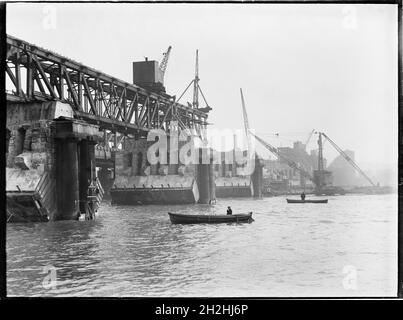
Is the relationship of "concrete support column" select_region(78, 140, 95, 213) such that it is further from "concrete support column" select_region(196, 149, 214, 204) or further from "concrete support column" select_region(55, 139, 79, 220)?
"concrete support column" select_region(196, 149, 214, 204)

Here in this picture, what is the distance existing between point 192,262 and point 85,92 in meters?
29.6

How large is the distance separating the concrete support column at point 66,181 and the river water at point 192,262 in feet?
3.32

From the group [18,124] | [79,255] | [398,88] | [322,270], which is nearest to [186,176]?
[18,124]

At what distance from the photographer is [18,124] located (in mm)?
36656

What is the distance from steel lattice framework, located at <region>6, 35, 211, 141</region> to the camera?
37.9 m

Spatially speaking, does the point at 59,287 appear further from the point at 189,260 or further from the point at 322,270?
the point at 322,270

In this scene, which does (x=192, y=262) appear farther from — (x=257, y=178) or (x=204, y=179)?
(x=257, y=178)

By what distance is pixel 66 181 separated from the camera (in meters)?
37.2

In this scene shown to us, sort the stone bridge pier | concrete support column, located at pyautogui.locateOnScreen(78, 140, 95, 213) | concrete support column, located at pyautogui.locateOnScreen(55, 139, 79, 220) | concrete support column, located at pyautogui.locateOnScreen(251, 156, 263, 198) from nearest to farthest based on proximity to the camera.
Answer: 1. the stone bridge pier
2. concrete support column, located at pyautogui.locateOnScreen(55, 139, 79, 220)
3. concrete support column, located at pyautogui.locateOnScreen(78, 140, 95, 213)
4. concrete support column, located at pyautogui.locateOnScreen(251, 156, 263, 198)

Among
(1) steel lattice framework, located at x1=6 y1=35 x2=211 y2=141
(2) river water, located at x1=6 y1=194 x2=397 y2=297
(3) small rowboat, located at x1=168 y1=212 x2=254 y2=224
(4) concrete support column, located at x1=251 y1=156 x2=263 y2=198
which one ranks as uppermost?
(1) steel lattice framework, located at x1=6 y1=35 x2=211 y2=141

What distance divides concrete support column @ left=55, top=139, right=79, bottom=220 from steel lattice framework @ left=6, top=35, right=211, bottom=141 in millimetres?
4493

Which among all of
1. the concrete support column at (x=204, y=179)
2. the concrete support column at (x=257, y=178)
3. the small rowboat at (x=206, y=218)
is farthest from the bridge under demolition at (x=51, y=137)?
the concrete support column at (x=257, y=178)

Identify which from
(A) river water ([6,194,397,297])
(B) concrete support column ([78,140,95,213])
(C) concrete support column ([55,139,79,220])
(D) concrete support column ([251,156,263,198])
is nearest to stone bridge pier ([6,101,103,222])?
(C) concrete support column ([55,139,79,220])
